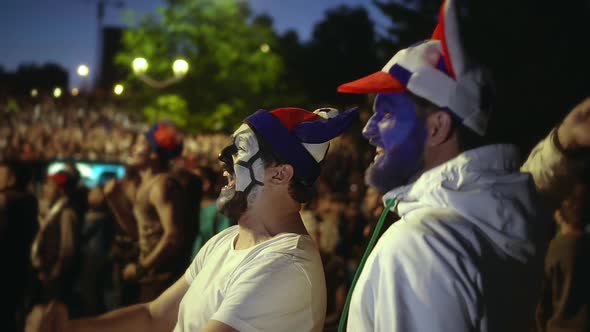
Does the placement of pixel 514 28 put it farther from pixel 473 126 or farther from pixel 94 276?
pixel 473 126

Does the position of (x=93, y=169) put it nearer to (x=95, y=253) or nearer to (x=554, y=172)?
(x=95, y=253)

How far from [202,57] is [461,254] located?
4614 centimetres

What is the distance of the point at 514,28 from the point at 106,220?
66.7ft

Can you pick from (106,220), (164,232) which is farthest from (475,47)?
(106,220)

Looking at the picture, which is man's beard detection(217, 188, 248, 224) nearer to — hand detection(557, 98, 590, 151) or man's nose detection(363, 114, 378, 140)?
man's nose detection(363, 114, 378, 140)

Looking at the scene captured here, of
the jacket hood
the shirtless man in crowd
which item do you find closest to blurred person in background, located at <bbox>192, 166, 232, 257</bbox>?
the shirtless man in crowd

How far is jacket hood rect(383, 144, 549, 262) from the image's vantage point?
1923 mm

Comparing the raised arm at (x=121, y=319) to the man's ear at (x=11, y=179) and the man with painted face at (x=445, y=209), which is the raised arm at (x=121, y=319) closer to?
the man with painted face at (x=445, y=209)

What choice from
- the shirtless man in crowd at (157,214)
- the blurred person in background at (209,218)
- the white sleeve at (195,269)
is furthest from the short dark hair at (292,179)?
the blurred person in background at (209,218)

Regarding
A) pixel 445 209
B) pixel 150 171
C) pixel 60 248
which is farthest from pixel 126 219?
pixel 445 209

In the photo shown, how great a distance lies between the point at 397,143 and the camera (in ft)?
6.98

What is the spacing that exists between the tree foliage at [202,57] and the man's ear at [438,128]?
43.7 metres

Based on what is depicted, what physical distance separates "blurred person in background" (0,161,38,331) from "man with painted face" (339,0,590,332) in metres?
5.37

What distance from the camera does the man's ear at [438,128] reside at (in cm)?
208
